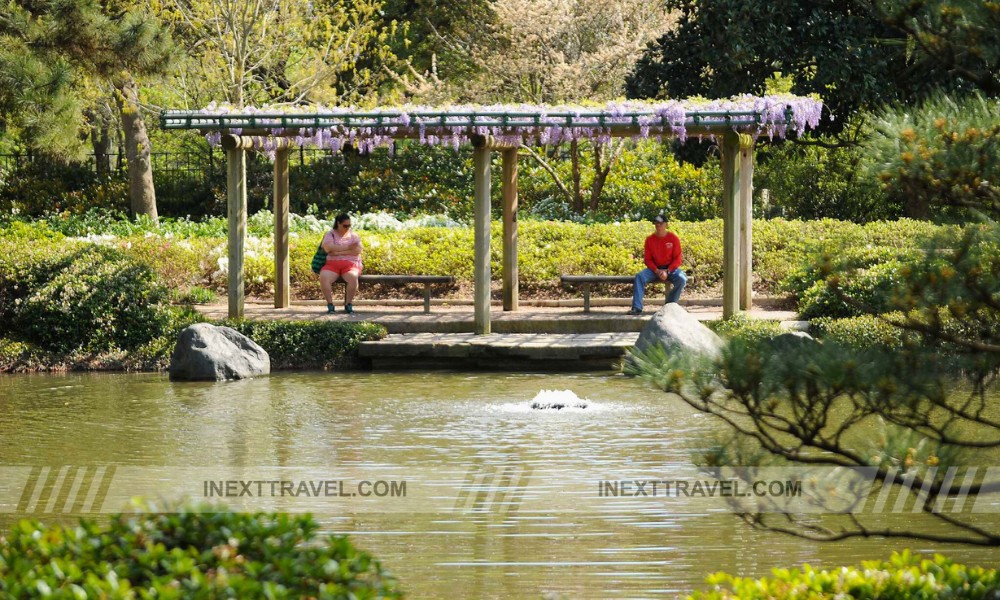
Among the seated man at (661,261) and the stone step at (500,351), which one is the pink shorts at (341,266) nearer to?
the stone step at (500,351)

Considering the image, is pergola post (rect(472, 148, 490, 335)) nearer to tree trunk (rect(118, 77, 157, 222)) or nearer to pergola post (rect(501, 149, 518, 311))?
pergola post (rect(501, 149, 518, 311))

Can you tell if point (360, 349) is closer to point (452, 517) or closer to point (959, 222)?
point (452, 517)

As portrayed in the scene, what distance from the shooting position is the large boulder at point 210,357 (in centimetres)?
1563

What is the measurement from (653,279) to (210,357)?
5871 mm

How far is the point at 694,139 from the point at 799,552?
49.2 ft

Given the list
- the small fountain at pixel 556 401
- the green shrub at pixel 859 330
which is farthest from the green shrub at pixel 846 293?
the small fountain at pixel 556 401

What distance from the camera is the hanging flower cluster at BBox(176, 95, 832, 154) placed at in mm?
16484

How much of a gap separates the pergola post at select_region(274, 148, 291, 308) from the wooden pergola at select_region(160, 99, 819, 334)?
1503 millimetres

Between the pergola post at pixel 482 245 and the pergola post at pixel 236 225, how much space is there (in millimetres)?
3036

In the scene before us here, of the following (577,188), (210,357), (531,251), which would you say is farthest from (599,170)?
(210,357)

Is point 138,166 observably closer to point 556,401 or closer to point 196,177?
point 196,177

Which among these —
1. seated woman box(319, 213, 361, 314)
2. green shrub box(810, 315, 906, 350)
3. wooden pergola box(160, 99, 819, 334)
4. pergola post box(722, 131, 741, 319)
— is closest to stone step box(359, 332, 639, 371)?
wooden pergola box(160, 99, 819, 334)

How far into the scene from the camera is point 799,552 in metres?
7.74

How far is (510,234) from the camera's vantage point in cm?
1928
